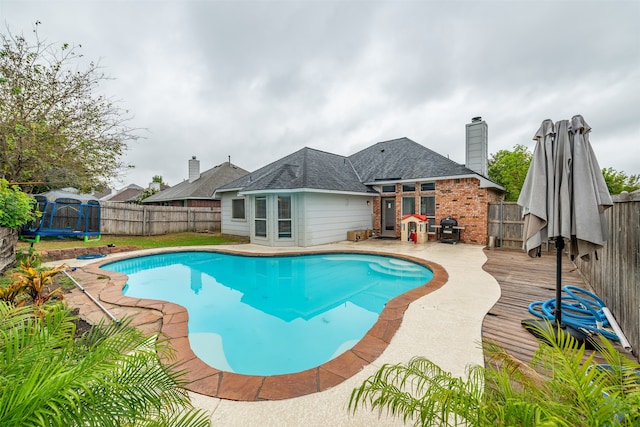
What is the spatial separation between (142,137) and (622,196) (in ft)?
43.8

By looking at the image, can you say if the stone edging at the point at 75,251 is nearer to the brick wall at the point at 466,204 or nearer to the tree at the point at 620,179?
the brick wall at the point at 466,204

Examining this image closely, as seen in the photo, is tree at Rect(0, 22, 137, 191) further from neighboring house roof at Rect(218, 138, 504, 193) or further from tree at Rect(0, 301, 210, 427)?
tree at Rect(0, 301, 210, 427)

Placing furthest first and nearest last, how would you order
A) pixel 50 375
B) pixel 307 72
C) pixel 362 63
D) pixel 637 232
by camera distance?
1. pixel 307 72
2. pixel 362 63
3. pixel 637 232
4. pixel 50 375

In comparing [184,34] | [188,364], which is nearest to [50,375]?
[188,364]

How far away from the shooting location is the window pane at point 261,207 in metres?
11.7

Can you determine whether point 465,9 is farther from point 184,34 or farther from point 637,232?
point 184,34

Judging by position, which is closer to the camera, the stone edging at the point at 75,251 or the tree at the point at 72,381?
the tree at the point at 72,381

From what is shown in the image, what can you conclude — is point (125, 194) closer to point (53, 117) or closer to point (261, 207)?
point (53, 117)

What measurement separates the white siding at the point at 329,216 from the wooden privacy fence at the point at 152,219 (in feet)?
29.3

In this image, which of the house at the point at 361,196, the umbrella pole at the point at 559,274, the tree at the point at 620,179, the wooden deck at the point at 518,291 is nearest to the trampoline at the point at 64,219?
the house at the point at 361,196

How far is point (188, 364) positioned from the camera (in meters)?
2.71

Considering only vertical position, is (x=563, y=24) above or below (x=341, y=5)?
below

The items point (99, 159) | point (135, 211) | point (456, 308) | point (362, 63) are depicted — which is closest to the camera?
point (456, 308)

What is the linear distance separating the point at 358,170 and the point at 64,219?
1524cm
